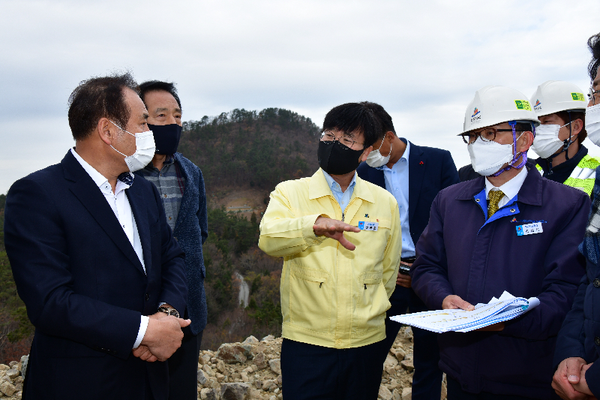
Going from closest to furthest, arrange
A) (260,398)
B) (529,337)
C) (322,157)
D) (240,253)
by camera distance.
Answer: (529,337), (322,157), (260,398), (240,253)

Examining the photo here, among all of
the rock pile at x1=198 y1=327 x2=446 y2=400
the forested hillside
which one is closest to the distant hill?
the forested hillside

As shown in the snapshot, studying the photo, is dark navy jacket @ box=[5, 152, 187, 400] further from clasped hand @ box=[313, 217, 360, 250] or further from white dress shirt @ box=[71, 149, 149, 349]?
clasped hand @ box=[313, 217, 360, 250]

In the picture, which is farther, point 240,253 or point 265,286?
point 240,253

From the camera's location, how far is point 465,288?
7.66 feet

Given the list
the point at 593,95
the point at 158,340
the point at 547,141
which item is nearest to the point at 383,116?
the point at 547,141

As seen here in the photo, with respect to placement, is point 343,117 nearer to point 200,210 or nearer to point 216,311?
point 200,210

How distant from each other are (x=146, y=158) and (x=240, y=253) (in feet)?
129

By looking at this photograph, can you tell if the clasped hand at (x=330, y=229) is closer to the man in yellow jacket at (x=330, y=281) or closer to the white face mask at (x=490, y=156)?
the man in yellow jacket at (x=330, y=281)

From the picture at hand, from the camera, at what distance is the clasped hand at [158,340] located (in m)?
2.03

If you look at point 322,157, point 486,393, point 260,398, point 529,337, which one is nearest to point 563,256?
point 529,337

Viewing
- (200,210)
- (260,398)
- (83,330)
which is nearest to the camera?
(83,330)

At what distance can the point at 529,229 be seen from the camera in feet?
7.26

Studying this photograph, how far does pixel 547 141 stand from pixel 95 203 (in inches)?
137

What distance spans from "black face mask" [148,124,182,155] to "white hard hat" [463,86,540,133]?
217 cm
